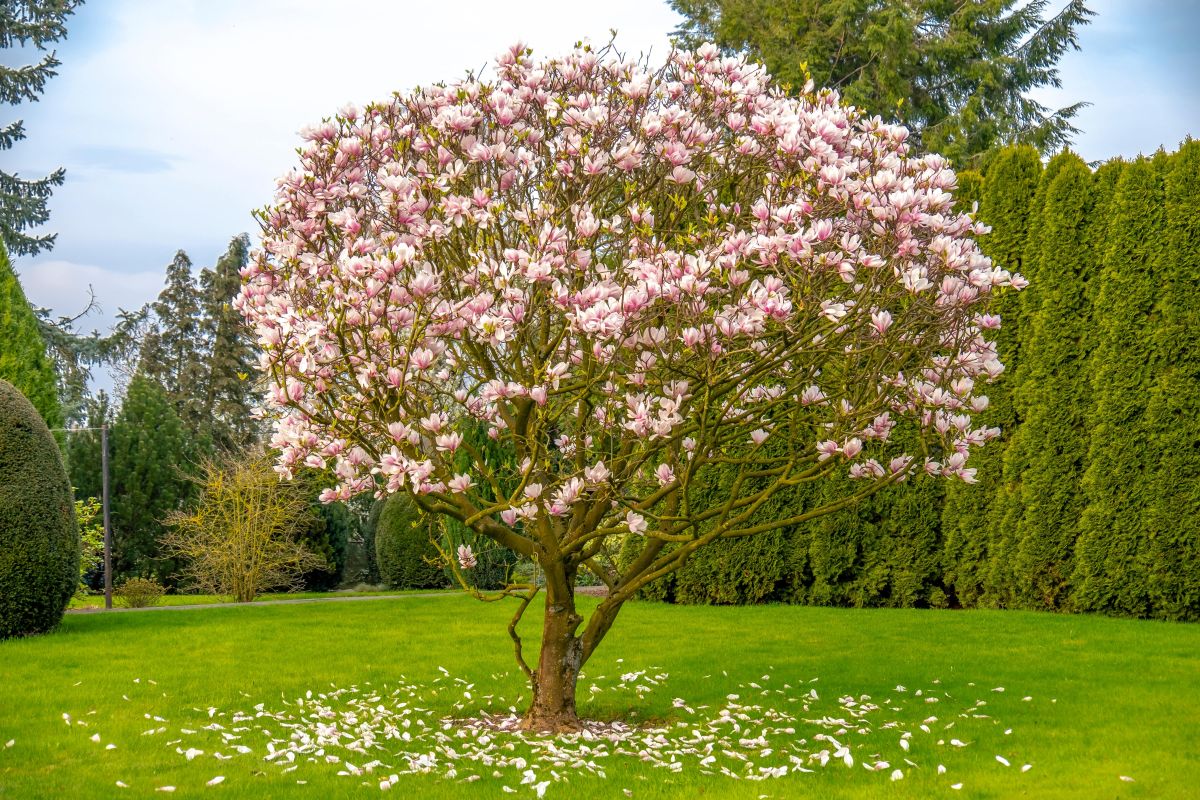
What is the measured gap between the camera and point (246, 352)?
30.7 m

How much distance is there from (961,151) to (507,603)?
13.7 meters

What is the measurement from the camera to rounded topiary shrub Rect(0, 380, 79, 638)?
11039 mm

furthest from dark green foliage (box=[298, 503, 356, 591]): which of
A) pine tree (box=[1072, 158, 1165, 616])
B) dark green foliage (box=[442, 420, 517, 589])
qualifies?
pine tree (box=[1072, 158, 1165, 616])

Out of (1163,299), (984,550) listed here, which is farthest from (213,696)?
(1163,299)

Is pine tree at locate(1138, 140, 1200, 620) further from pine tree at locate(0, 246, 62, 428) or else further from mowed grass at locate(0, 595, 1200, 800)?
pine tree at locate(0, 246, 62, 428)

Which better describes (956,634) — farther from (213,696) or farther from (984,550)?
(213,696)

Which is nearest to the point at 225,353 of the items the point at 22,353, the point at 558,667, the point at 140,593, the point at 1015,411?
the point at 22,353

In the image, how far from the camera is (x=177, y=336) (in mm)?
30875

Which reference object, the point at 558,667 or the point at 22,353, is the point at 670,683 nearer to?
the point at 558,667

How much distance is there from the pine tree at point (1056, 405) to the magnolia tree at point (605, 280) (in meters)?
5.58

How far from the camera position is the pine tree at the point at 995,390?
12203 millimetres

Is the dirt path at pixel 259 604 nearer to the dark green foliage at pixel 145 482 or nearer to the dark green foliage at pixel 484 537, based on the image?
the dark green foliage at pixel 484 537

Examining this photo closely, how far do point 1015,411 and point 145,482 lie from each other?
1623 centimetres

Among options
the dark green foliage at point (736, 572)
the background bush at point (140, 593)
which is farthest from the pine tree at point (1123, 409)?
the background bush at point (140, 593)
